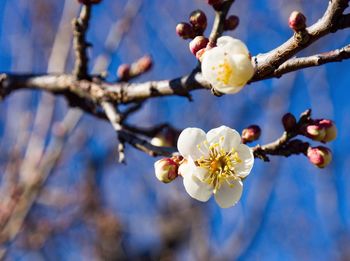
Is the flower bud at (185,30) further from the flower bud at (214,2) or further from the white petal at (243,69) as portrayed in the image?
the white petal at (243,69)

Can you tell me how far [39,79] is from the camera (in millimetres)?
1881

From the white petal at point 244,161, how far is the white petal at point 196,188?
11 centimetres

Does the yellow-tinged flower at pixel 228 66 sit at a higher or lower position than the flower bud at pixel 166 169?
higher

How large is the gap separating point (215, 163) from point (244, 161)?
0.10 m

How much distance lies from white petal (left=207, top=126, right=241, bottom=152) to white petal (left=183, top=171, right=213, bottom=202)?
144mm

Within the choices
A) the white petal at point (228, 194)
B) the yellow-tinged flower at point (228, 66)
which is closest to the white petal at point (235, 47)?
the yellow-tinged flower at point (228, 66)

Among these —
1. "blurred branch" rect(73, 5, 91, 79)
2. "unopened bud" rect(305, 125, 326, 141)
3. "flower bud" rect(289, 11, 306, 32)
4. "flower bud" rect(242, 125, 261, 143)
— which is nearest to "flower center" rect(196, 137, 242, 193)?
"flower bud" rect(242, 125, 261, 143)

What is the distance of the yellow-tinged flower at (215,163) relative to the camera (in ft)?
3.76

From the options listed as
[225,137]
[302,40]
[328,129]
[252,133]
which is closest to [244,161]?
[225,137]

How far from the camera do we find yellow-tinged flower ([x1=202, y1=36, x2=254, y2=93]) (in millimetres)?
967

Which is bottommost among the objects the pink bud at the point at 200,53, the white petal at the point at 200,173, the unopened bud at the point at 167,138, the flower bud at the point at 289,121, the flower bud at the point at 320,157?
the white petal at the point at 200,173

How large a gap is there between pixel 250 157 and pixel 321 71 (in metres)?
3.60

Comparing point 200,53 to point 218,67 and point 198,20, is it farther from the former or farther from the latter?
point 198,20

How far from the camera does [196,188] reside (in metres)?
1.15
